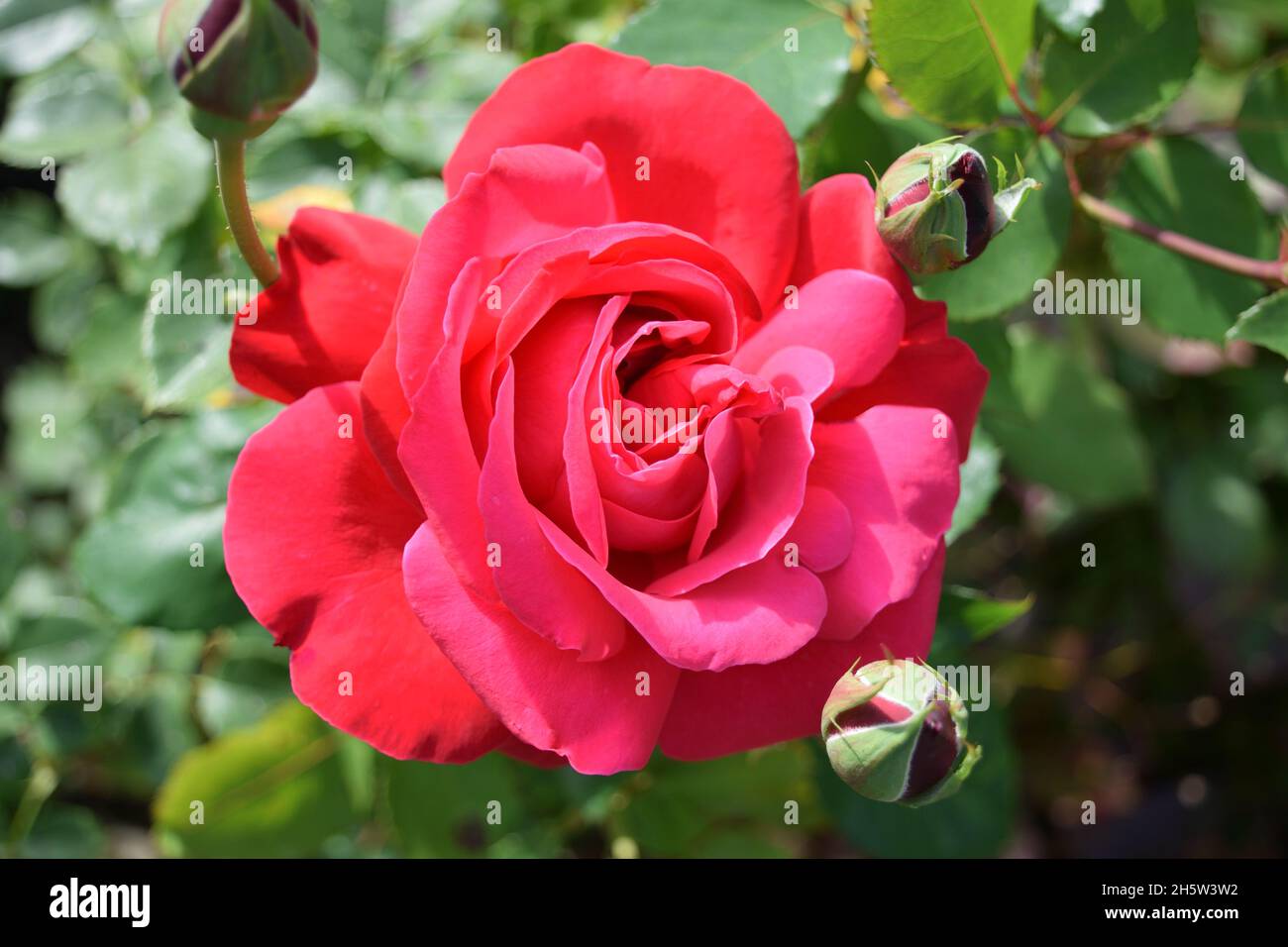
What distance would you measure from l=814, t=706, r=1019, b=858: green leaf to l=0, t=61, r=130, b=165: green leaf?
1287mm

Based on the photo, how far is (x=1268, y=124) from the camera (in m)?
1.22

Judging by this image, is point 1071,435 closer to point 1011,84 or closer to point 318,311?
point 1011,84

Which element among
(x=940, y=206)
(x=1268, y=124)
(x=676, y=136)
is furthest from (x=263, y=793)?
(x=1268, y=124)

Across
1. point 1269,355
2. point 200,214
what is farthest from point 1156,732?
point 200,214

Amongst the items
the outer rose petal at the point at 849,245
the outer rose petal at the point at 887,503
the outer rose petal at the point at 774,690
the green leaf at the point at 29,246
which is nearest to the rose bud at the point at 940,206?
the outer rose petal at the point at 849,245

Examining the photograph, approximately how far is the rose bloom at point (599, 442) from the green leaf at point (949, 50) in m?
0.15

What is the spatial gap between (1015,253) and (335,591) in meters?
0.70

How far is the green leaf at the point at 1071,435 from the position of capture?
175cm

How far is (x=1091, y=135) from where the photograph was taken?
42.1 inches

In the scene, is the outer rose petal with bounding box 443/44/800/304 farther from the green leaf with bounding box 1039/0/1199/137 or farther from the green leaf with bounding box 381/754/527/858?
the green leaf with bounding box 381/754/527/858

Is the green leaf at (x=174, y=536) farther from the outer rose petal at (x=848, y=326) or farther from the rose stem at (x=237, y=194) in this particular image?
the outer rose petal at (x=848, y=326)
